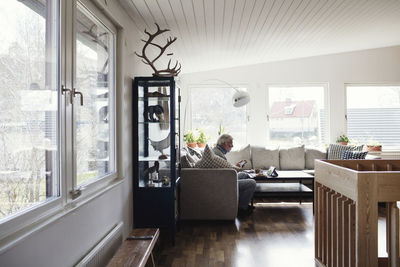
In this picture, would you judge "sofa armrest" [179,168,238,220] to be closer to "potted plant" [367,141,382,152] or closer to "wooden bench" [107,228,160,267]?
"wooden bench" [107,228,160,267]

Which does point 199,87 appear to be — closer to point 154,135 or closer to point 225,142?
point 225,142

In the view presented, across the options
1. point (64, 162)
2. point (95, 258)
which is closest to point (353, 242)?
point (95, 258)

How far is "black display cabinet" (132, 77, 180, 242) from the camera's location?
343 cm

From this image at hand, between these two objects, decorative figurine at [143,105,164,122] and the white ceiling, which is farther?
decorative figurine at [143,105,164,122]

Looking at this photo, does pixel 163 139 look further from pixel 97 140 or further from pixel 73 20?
pixel 73 20

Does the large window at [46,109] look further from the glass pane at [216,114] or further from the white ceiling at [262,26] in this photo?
the glass pane at [216,114]

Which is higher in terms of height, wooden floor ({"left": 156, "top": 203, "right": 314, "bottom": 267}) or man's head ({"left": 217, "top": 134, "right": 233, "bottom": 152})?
man's head ({"left": 217, "top": 134, "right": 233, "bottom": 152})

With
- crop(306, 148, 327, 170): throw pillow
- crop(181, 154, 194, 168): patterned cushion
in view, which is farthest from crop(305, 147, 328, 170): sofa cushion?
crop(181, 154, 194, 168): patterned cushion

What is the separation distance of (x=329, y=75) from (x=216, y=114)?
8.24 feet

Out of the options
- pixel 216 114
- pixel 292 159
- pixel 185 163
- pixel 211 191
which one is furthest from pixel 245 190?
pixel 216 114

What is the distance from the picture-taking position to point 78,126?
7.39ft

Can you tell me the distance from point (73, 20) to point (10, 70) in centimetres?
71

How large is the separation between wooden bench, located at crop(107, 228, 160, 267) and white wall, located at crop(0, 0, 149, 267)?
7.8 inches

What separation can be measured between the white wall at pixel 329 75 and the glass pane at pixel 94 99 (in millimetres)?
4524
